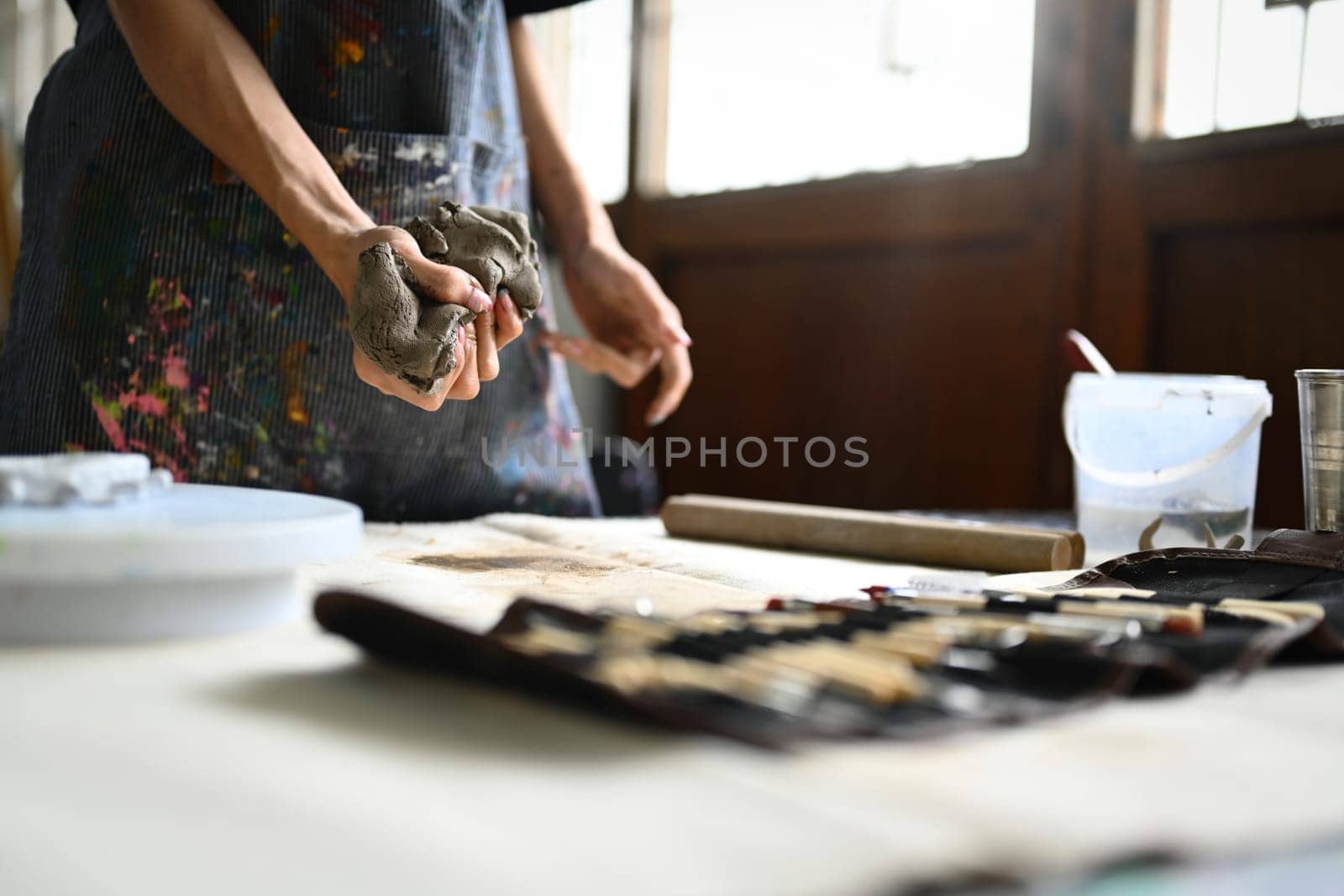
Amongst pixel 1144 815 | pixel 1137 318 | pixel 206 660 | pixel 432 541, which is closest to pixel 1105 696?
pixel 1144 815

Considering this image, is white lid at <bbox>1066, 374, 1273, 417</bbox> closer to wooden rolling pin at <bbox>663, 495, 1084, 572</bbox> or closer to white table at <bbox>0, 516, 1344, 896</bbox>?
wooden rolling pin at <bbox>663, 495, 1084, 572</bbox>

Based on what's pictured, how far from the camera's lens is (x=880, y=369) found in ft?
9.11

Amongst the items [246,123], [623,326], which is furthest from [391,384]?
[623,326]

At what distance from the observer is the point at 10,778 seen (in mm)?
422

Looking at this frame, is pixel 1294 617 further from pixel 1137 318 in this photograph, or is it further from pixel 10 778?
pixel 1137 318

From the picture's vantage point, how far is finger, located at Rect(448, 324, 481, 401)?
1107 millimetres

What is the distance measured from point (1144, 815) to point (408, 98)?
49.4 inches

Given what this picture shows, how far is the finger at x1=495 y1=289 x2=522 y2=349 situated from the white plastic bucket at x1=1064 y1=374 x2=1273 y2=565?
541mm

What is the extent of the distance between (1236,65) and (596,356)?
1.34m

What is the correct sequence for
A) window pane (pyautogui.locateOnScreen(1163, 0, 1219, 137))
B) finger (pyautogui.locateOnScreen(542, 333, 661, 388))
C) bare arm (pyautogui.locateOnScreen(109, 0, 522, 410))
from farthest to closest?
window pane (pyautogui.locateOnScreen(1163, 0, 1219, 137)) < finger (pyautogui.locateOnScreen(542, 333, 661, 388)) < bare arm (pyautogui.locateOnScreen(109, 0, 522, 410))

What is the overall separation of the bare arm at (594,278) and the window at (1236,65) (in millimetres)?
1146

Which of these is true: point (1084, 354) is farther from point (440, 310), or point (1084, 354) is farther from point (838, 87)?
point (838, 87)

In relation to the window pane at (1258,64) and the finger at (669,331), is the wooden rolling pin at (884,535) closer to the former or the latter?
the finger at (669,331)

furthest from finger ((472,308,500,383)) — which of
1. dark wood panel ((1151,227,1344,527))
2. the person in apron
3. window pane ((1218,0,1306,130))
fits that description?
window pane ((1218,0,1306,130))
